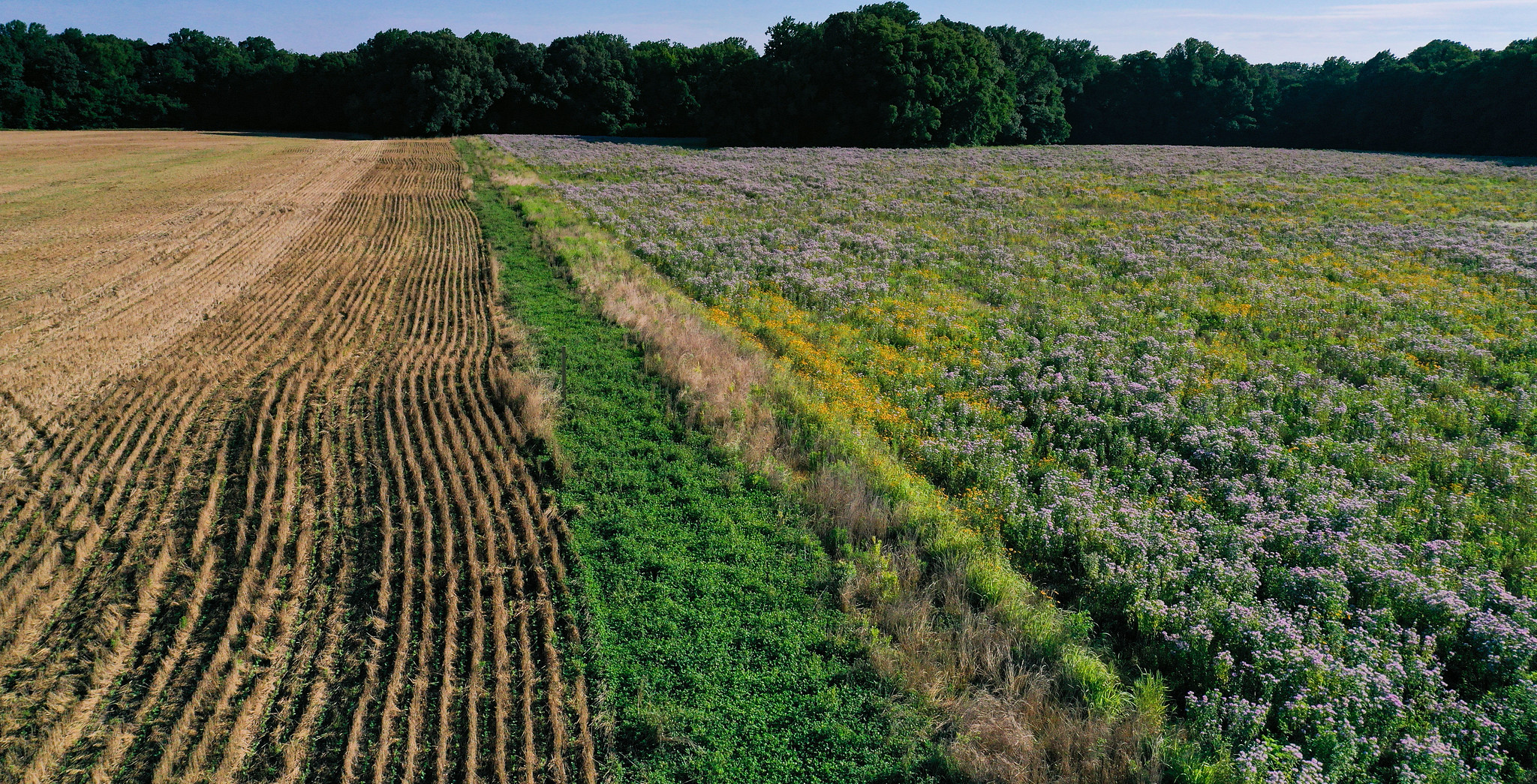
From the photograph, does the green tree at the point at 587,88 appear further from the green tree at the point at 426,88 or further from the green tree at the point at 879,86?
the green tree at the point at 879,86

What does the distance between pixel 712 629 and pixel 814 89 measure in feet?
220

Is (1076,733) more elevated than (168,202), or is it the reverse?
(168,202)

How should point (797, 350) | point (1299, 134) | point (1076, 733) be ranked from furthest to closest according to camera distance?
point (1299, 134) < point (797, 350) < point (1076, 733)

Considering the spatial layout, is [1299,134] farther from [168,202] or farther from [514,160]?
[168,202]

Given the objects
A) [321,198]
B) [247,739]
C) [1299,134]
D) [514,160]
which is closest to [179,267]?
[321,198]

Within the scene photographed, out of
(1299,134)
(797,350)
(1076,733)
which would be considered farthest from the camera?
(1299,134)

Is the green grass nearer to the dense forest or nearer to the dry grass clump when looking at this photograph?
the dry grass clump

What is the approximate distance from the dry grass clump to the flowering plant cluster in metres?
0.71

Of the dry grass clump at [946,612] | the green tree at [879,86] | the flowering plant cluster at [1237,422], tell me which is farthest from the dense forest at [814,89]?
the dry grass clump at [946,612]

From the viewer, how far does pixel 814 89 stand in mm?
66188

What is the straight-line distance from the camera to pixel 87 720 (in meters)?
5.71

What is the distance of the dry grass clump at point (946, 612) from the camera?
5500mm

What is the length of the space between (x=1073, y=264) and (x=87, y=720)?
2289cm

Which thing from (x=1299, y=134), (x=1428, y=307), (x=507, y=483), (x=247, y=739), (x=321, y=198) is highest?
(x=1299, y=134)
